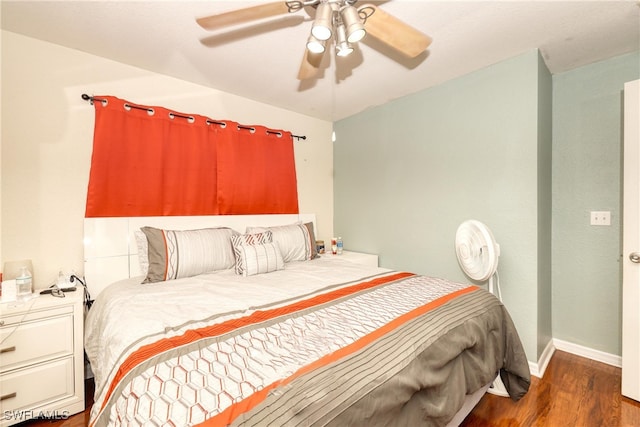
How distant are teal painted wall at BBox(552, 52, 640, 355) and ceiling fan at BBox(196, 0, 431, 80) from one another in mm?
1792

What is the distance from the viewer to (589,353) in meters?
2.40

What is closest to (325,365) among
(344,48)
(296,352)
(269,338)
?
(296,352)

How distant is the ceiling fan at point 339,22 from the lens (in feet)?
4.26

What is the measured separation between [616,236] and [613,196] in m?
0.32

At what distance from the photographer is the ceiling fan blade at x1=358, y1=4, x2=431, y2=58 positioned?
1.42 metres

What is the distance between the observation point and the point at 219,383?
85cm

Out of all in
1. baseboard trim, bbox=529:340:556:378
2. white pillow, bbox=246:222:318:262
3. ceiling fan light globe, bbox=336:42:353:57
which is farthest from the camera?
white pillow, bbox=246:222:318:262

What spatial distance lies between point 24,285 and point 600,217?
414cm

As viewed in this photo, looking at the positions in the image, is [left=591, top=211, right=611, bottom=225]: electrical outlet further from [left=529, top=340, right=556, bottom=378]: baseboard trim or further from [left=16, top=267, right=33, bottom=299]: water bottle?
[left=16, top=267, right=33, bottom=299]: water bottle

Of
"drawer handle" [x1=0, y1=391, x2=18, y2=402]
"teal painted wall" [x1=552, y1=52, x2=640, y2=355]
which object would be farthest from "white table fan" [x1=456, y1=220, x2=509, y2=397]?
"drawer handle" [x1=0, y1=391, x2=18, y2=402]

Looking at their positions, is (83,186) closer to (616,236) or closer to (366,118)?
(366,118)

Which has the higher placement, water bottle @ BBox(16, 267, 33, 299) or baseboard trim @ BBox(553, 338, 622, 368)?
water bottle @ BBox(16, 267, 33, 299)

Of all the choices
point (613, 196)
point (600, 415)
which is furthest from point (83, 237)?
point (613, 196)

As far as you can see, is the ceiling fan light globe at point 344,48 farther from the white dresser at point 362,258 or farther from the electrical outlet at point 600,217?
the electrical outlet at point 600,217
